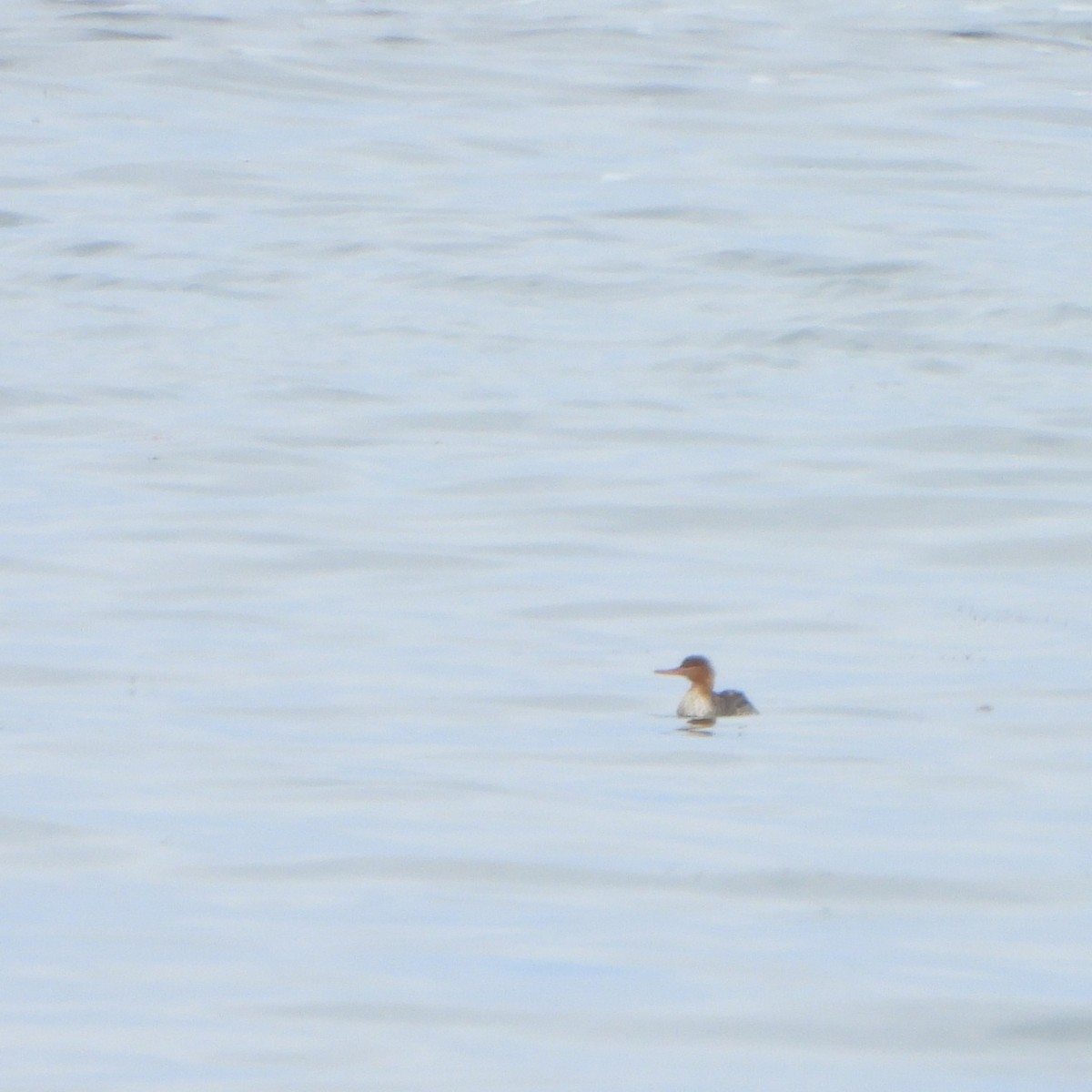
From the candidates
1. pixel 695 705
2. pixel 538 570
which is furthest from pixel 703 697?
pixel 538 570

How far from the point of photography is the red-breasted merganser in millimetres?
8891

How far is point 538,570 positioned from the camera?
11992mm

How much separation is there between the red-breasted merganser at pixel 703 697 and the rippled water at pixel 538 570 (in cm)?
10

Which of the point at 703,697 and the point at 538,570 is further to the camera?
the point at 538,570

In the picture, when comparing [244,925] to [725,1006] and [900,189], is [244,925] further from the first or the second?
[900,189]

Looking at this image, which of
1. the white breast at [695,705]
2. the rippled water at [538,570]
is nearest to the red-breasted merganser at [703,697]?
the white breast at [695,705]

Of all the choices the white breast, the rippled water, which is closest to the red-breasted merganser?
the white breast

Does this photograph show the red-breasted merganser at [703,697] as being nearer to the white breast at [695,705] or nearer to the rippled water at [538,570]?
the white breast at [695,705]

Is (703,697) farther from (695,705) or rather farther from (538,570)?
(538,570)

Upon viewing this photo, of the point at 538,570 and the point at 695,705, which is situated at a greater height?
the point at 538,570

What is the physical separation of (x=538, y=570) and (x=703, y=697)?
3064mm

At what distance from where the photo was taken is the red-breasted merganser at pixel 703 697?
8891mm

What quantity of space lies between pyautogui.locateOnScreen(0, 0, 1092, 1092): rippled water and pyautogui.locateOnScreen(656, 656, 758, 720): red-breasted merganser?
10cm

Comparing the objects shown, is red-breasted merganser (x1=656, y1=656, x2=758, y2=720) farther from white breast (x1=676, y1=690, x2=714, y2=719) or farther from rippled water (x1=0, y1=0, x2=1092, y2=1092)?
rippled water (x1=0, y1=0, x2=1092, y2=1092)
